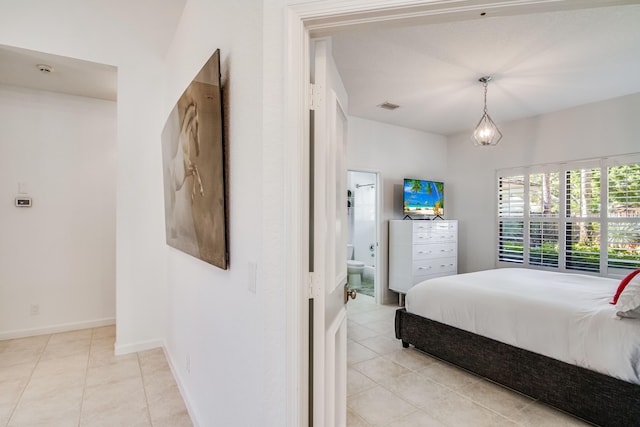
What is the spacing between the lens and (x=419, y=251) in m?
4.66

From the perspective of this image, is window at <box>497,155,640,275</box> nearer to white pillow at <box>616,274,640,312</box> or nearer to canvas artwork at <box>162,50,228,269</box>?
white pillow at <box>616,274,640,312</box>

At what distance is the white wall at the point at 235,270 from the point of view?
121cm

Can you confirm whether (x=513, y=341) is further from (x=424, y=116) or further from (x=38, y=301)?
(x=38, y=301)

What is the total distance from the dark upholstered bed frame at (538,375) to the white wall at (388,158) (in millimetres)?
2045

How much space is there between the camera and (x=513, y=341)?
2420mm

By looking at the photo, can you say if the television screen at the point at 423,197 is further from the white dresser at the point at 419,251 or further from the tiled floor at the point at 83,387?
the tiled floor at the point at 83,387

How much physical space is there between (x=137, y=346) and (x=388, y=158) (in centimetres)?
403

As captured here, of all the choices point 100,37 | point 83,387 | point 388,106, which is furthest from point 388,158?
point 83,387

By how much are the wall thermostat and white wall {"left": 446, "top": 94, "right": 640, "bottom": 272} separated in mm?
5755

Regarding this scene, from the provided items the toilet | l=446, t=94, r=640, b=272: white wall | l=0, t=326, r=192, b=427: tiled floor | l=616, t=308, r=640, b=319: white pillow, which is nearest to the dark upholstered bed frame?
l=616, t=308, r=640, b=319: white pillow

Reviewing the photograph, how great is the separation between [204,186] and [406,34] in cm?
194

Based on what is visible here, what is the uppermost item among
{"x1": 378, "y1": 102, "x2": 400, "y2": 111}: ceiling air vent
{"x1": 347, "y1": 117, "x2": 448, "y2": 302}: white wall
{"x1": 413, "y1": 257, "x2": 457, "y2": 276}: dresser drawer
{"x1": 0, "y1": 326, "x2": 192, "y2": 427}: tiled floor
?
{"x1": 378, "y1": 102, "x2": 400, "y2": 111}: ceiling air vent

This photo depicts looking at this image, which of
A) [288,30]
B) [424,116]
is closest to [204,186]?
[288,30]

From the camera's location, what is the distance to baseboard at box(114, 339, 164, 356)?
9.75 ft
